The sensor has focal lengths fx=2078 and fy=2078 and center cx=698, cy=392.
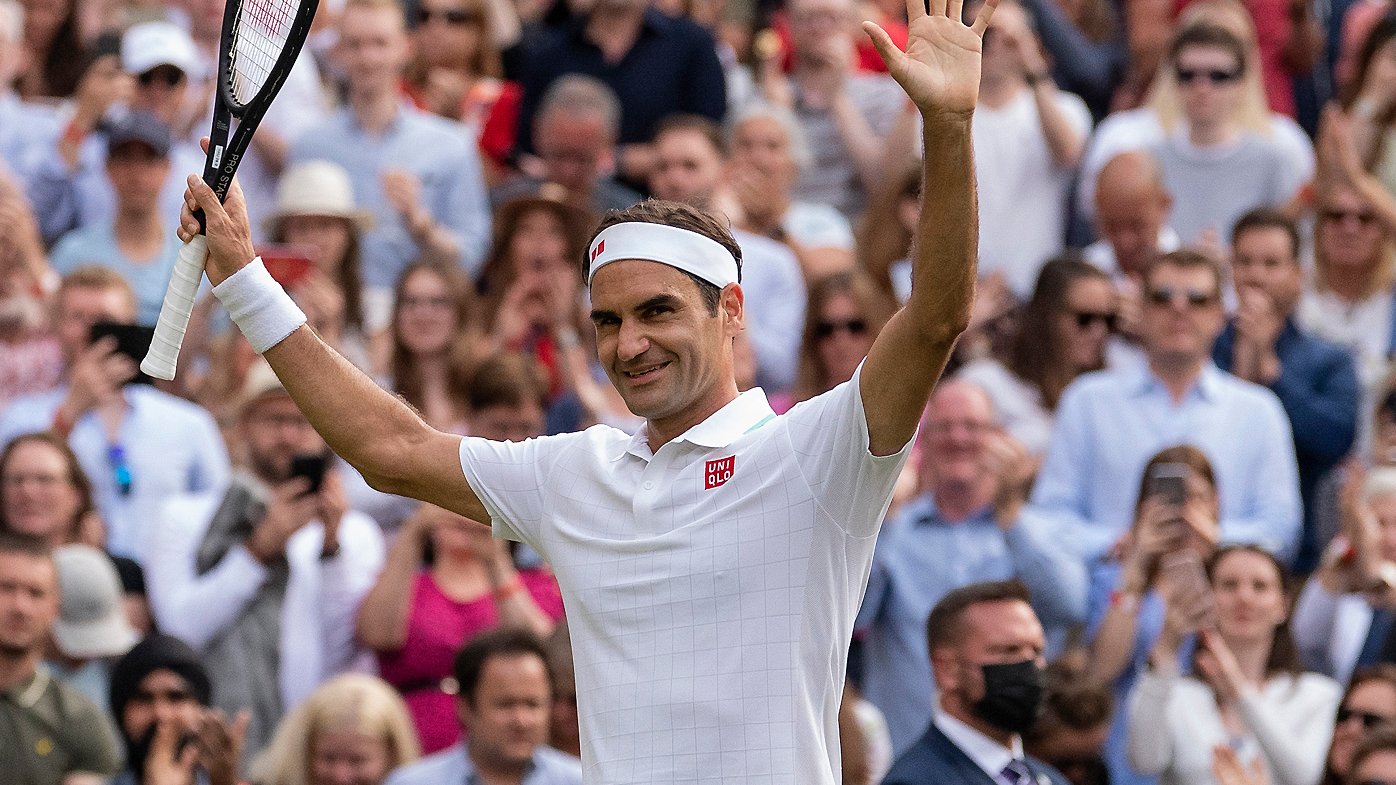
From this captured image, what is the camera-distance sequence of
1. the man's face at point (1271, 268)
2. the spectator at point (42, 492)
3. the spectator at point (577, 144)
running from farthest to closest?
the spectator at point (577, 144)
the man's face at point (1271, 268)
the spectator at point (42, 492)

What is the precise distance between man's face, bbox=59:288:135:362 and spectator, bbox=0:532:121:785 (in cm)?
170

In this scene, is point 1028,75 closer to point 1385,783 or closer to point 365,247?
point 365,247

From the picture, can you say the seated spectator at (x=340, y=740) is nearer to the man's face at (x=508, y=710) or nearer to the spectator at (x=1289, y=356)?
the man's face at (x=508, y=710)

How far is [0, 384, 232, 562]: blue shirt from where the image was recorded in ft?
28.7

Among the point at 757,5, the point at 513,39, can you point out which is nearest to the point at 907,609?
the point at 513,39

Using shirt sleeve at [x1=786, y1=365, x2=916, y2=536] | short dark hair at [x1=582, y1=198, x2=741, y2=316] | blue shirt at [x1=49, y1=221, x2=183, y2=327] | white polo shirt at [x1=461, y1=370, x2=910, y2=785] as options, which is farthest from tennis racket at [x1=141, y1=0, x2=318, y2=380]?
blue shirt at [x1=49, y1=221, x2=183, y2=327]

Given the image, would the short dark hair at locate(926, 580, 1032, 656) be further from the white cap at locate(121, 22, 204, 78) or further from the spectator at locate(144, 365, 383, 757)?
the white cap at locate(121, 22, 204, 78)

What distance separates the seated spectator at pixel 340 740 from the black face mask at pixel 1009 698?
218 centimetres

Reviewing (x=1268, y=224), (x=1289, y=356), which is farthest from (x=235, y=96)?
(x=1268, y=224)

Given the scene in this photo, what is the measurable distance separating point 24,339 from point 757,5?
22.8ft

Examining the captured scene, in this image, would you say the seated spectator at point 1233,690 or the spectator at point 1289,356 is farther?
the spectator at point 1289,356

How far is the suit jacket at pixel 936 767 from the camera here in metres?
6.21

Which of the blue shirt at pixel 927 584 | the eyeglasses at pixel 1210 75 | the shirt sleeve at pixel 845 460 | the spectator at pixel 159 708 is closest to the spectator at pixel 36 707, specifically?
the spectator at pixel 159 708

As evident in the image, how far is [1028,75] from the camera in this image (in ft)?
36.1
